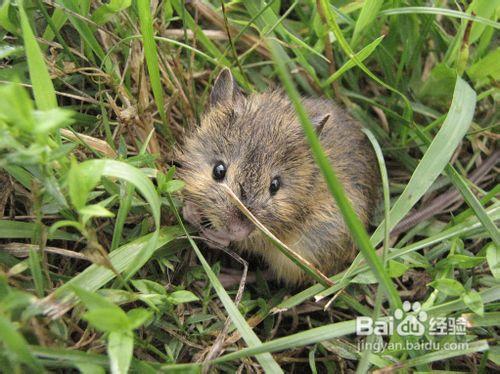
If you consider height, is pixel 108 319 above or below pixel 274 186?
above

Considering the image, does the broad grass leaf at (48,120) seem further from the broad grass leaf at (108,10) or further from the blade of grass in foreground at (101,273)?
the broad grass leaf at (108,10)

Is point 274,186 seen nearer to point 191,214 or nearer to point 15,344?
point 191,214

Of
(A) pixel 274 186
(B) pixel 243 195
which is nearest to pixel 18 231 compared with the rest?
(B) pixel 243 195

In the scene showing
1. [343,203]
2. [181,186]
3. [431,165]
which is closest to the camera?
[343,203]

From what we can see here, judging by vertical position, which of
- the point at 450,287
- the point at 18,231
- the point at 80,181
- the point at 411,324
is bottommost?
the point at 411,324

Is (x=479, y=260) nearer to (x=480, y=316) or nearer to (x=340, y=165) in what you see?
(x=480, y=316)

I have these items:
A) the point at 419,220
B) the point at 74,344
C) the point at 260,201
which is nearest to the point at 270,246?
the point at 260,201

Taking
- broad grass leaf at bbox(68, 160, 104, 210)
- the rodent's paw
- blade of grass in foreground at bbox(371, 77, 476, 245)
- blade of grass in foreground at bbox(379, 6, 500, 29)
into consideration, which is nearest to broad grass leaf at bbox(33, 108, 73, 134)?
broad grass leaf at bbox(68, 160, 104, 210)

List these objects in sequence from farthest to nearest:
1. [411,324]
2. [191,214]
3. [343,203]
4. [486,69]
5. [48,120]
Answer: [486,69] < [191,214] < [411,324] < [343,203] < [48,120]
